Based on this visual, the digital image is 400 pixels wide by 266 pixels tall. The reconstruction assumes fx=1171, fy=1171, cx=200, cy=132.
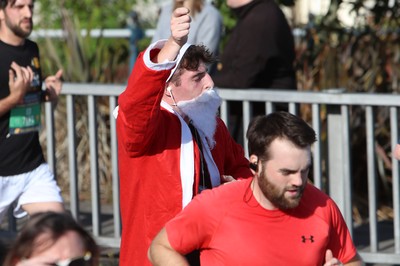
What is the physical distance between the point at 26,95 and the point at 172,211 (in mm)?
2098

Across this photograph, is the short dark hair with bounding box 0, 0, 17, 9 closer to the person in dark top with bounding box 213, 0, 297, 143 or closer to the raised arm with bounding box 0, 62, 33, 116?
the raised arm with bounding box 0, 62, 33, 116

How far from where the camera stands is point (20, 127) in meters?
6.66

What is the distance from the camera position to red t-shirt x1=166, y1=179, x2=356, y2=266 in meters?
4.29

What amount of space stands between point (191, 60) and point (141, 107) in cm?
38

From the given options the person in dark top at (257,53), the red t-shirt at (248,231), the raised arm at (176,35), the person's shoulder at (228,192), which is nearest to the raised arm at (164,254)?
the red t-shirt at (248,231)

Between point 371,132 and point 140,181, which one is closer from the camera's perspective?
point 140,181

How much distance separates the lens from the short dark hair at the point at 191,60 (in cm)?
482

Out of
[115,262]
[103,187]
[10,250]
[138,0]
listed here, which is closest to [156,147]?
[10,250]

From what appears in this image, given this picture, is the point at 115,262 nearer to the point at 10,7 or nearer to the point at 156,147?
the point at 10,7

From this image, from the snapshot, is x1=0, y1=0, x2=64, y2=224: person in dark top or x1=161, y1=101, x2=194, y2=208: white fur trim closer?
x1=161, y1=101, x2=194, y2=208: white fur trim

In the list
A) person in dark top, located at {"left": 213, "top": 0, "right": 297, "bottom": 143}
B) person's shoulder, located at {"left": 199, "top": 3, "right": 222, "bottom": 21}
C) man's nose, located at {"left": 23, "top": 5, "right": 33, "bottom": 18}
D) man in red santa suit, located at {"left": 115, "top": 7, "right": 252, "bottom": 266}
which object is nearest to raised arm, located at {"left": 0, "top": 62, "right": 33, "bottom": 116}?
man's nose, located at {"left": 23, "top": 5, "right": 33, "bottom": 18}

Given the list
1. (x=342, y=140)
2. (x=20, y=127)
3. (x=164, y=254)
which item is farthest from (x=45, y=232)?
(x=342, y=140)

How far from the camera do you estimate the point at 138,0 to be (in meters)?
14.6

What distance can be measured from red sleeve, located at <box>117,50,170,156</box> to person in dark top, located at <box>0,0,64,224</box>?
6.40ft
